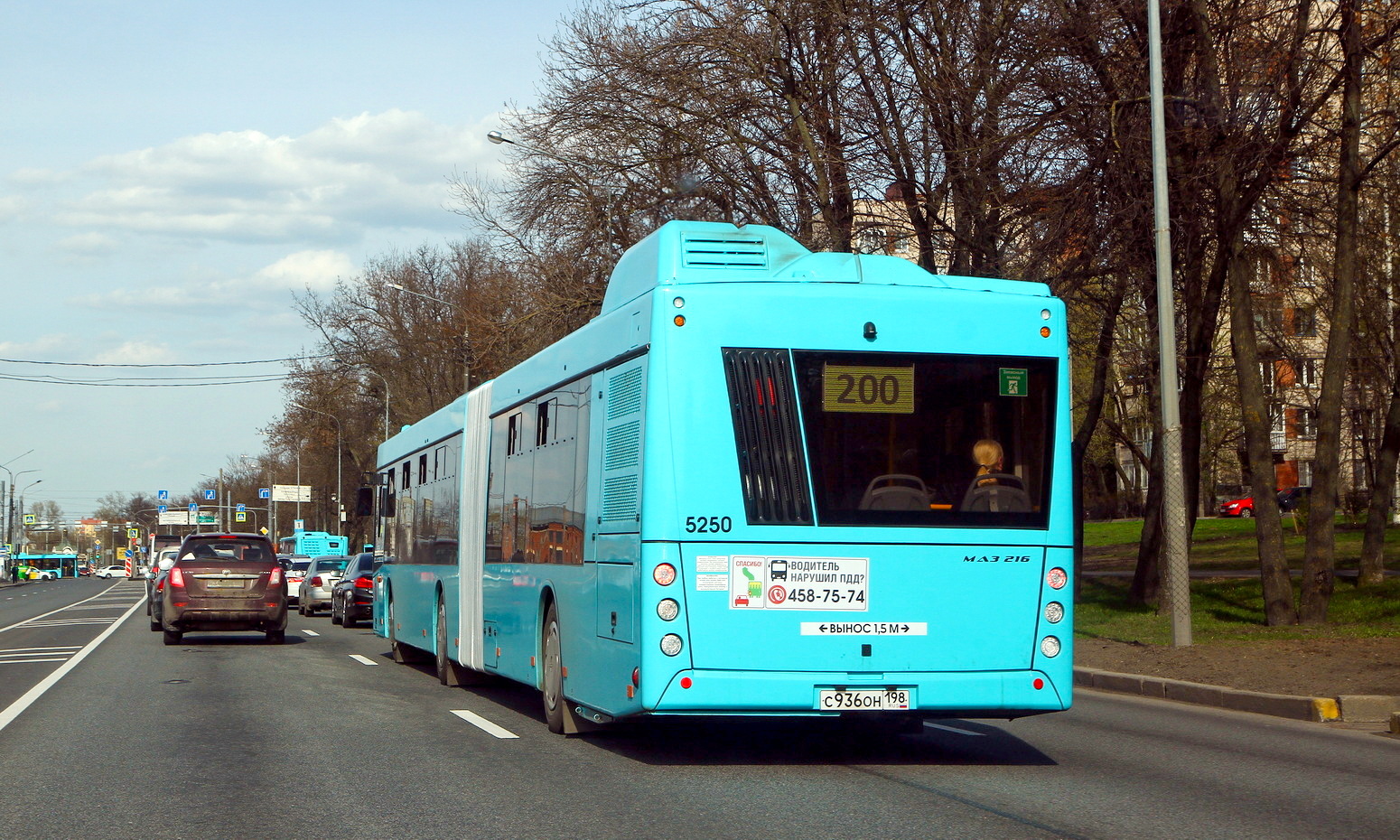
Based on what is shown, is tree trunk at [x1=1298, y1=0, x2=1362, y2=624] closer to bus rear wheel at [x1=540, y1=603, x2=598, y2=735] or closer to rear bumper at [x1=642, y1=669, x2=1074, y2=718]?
rear bumper at [x1=642, y1=669, x2=1074, y2=718]

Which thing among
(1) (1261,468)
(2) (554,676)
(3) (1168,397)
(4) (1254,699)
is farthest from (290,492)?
(2) (554,676)

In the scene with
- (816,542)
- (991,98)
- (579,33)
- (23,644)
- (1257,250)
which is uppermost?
(579,33)

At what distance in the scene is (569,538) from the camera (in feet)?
35.6

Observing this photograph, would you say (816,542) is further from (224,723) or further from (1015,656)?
(224,723)

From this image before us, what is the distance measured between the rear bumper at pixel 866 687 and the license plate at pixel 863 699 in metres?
0.03

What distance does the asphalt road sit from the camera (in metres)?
7.47

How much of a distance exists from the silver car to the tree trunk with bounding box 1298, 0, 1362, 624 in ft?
75.0

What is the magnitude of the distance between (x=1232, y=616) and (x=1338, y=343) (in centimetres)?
436

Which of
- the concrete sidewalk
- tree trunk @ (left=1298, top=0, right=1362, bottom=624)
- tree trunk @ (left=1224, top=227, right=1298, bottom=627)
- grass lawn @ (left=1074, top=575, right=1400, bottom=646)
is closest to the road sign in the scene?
grass lawn @ (left=1074, top=575, right=1400, bottom=646)

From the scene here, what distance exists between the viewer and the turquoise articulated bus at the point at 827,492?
9039mm

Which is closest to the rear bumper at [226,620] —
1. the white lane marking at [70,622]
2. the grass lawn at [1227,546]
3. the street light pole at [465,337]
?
the white lane marking at [70,622]

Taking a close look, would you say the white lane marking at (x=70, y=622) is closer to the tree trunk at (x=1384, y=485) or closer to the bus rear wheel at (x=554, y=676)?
the bus rear wheel at (x=554, y=676)

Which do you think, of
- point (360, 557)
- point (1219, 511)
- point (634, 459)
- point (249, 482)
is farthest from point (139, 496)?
point (634, 459)

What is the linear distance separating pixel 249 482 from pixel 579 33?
106m
